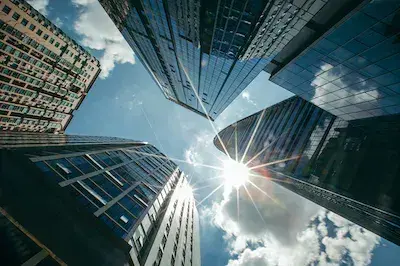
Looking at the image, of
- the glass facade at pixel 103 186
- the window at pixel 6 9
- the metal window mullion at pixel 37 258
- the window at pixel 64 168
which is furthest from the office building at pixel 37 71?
the metal window mullion at pixel 37 258

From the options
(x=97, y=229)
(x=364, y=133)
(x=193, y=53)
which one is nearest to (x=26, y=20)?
(x=193, y=53)

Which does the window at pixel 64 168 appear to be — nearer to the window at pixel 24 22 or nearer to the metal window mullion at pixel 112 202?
the metal window mullion at pixel 112 202

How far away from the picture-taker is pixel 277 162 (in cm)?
5062

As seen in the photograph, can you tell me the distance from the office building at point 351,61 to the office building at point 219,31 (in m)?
1.86

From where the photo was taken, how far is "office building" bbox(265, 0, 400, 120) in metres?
Result: 14.8

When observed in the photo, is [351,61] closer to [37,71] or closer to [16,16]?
[16,16]

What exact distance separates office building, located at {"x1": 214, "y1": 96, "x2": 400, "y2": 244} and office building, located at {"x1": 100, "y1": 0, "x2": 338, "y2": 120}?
14.0 m

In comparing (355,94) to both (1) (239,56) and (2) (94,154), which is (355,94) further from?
(2) (94,154)

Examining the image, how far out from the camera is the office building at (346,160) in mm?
24359

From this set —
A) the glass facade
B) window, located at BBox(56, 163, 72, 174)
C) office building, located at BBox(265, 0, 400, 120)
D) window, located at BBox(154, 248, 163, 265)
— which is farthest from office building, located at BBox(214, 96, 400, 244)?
window, located at BBox(56, 163, 72, 174)

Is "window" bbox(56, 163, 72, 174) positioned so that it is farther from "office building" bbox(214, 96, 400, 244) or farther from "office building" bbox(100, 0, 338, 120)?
"office building" bbox(214, 96, 400, 244)

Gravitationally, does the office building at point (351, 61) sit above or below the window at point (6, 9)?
above

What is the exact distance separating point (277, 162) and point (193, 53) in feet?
93.0

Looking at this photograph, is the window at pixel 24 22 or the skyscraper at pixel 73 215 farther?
the window at pixel 24 22
